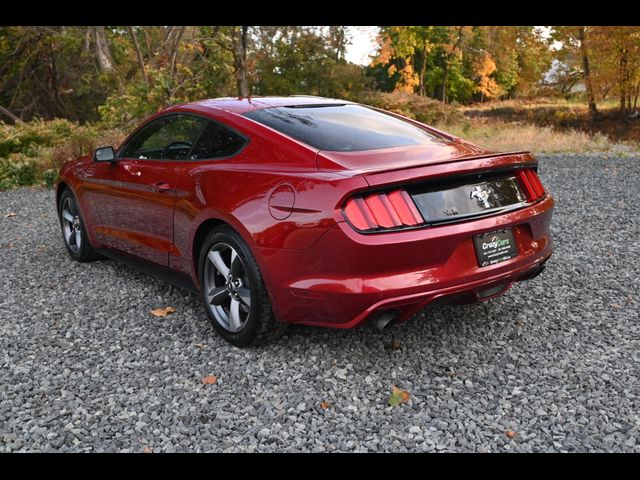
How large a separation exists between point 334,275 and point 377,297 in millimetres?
249

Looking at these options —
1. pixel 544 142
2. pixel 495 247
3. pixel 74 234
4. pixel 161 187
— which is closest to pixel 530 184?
pixel 495 247

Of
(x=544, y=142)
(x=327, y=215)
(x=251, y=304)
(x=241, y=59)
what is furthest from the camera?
(x=241, y=59)

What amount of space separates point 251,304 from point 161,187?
1.23m

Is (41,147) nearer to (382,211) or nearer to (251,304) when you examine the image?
(251,304)

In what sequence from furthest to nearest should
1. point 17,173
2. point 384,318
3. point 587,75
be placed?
point 587,75 → point 17,173 → point 384,318

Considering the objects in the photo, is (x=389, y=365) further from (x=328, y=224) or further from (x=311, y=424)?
(x=328, y=224)

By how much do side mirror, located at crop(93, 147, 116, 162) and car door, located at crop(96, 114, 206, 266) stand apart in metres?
0.05

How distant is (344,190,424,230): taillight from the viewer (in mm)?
2939

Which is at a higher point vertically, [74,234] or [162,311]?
[74,234]

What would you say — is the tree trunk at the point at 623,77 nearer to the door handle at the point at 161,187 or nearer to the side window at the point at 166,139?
the side window at the point at 166,139

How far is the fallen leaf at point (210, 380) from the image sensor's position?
3266mm

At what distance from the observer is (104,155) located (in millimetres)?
4859

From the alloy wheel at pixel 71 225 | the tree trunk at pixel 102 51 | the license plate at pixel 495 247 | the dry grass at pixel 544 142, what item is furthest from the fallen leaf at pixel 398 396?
the tree trunk at pixel 102 51

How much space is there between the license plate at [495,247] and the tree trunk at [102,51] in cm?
2272
